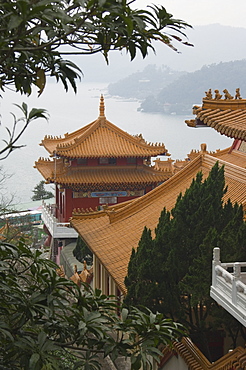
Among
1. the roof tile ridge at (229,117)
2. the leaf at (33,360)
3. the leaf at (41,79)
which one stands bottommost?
the leaf at (33,360)

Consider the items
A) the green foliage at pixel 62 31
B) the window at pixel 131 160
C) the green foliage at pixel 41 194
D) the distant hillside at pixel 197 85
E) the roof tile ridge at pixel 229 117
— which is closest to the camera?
the green foliage at pixel 62 31

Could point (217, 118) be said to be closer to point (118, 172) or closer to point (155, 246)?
point (155, 246)

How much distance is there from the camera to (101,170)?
26578 millimetres

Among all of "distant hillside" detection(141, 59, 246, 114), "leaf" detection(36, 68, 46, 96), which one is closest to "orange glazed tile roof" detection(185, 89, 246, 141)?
"leaf" detection(36, 68, 46, 96)

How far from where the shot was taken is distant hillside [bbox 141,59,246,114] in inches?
2847

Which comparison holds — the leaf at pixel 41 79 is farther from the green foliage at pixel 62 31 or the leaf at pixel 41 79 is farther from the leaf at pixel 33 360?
the leaf at pixel 33 360

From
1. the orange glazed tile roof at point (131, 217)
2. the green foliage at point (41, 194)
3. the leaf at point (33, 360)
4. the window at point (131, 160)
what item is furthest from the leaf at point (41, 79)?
the green foliage at point (41, 194)

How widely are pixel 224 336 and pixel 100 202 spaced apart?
673 inches

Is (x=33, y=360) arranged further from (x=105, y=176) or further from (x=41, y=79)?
(x=105, y=176)

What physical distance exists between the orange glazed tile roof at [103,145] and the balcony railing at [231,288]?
18289mm

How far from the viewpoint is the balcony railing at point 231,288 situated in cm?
698

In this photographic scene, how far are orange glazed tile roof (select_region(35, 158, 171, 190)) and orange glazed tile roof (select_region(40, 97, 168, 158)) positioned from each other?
2.72 ft

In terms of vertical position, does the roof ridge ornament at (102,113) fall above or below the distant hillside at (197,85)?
above

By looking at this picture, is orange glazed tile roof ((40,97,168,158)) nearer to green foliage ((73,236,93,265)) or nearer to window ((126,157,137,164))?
window ((126,157,137,164))
